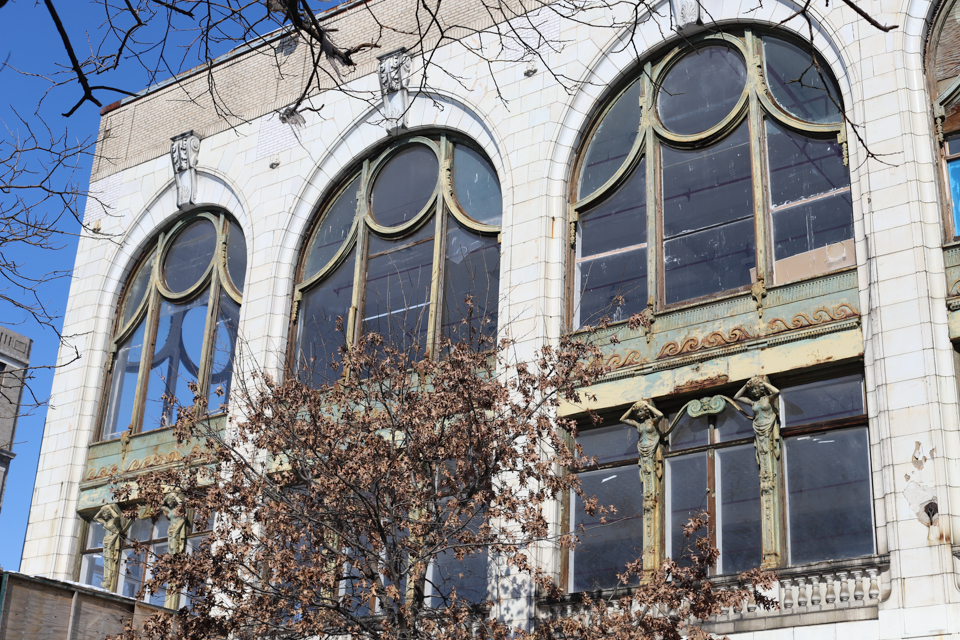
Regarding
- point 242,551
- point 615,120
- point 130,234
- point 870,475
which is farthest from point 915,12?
point 130,234

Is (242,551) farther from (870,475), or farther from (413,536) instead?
(870,475)

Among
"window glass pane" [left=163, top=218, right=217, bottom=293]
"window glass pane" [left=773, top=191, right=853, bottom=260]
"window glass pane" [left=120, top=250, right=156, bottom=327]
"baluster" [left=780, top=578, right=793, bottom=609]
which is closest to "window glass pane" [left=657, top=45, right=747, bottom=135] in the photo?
"window glass pane" [left=773, top=191, right=853, bottom=260]

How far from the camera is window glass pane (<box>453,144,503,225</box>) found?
20781mm

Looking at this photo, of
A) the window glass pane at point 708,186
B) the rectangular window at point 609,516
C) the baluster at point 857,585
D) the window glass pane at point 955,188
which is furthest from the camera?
the window glass pane at point 708,186

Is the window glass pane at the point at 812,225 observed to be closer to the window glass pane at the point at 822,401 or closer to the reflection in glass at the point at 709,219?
the reflection in glass at the point at 709,219

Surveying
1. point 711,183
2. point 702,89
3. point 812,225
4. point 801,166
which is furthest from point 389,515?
point 702,89

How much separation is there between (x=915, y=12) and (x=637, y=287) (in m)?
5.51

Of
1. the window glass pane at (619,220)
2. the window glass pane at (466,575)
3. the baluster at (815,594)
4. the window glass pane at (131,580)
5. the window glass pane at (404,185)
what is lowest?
the baluster at (815,594)

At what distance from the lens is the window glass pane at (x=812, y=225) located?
16.9 metres

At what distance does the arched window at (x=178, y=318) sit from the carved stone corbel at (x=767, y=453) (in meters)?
10.2

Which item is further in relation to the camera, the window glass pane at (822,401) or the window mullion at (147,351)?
the window mullion at (147,351)

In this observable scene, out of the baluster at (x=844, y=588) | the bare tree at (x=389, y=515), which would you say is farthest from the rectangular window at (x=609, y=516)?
the baluster at (x=844, y=588)

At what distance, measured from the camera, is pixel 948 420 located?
576 inches

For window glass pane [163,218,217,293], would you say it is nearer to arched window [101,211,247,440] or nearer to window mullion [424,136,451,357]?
arched window [101,211,247,440]
